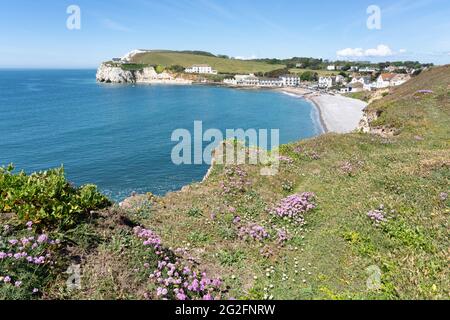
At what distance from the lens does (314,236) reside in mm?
13438

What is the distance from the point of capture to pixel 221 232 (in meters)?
13.6

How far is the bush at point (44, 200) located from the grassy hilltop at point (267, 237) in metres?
0.07

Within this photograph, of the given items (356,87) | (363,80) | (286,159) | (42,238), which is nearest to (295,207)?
(286,159)

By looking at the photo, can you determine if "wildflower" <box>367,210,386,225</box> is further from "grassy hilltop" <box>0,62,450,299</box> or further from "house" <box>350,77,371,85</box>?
"house" <box>350,77,371,85</box>

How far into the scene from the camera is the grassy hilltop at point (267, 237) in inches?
342

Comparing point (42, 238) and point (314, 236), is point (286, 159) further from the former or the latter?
point (42, 238)

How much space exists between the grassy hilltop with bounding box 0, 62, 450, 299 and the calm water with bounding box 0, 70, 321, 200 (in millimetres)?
25924

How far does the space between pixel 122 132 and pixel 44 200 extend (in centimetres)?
7107

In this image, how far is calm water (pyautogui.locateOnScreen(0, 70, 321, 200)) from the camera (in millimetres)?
48531

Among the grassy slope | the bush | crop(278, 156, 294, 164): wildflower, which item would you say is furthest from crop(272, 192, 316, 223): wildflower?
the bush

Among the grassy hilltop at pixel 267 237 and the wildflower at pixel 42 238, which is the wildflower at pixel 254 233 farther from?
the wildflower at pixel 42 238

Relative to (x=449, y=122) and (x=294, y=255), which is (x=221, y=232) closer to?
(x=294, y=255)
